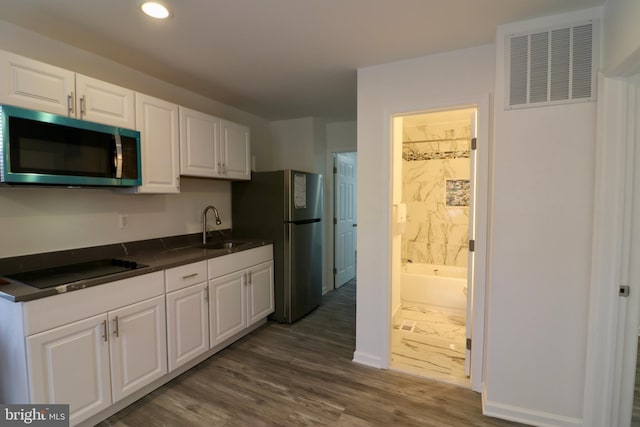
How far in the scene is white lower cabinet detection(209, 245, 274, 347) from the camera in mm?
2602

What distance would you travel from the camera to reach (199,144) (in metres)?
2.74

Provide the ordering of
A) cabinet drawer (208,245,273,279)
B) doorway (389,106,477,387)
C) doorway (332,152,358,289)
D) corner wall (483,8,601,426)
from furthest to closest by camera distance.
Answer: doorway (332,152,358,289) < doorway (389,106,477,387) < cabinet drawer (208,245,273,279) < corner wall (483,8,601,426)

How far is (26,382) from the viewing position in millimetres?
1514

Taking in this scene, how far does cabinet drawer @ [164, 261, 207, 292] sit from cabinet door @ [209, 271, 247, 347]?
0.15m

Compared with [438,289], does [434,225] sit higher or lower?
higher

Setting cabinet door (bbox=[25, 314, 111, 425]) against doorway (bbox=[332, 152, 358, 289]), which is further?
doorway (bbox=[332, 152, 358, 289])

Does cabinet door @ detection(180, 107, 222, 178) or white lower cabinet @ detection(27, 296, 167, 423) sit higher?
cabinet door @ detection(180, 107, 222, 178)

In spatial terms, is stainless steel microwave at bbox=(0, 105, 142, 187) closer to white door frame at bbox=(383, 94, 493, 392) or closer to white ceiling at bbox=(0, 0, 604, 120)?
white ceiling at bbox=(0, 0, 604, 120)

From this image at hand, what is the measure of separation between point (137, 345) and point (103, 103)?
1638mm

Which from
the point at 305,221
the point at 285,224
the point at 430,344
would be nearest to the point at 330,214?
the point at 305,221

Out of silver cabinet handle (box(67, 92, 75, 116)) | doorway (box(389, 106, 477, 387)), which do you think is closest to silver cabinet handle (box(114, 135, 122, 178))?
silver cabinet handle (box(67, 92, 75, 116))

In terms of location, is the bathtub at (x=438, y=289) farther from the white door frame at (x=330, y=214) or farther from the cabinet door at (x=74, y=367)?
the cabinet door at (x=74, y=367)

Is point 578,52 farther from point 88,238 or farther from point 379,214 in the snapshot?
point 88,238

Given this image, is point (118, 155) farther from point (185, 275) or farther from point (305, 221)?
point (305, 221)
